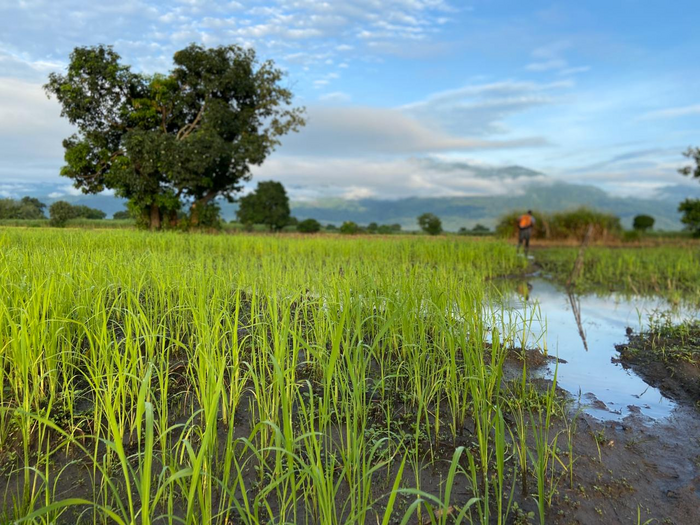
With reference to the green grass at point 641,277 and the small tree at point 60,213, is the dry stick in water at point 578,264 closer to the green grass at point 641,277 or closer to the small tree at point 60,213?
the green grass at point 641,277

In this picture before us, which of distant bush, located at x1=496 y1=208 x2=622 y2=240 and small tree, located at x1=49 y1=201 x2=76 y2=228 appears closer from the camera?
distant bush, located at x1=496 y1=208 x2=622 y2=240

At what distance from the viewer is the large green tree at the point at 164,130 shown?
68.8 ft

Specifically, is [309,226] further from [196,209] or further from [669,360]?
[669,360]

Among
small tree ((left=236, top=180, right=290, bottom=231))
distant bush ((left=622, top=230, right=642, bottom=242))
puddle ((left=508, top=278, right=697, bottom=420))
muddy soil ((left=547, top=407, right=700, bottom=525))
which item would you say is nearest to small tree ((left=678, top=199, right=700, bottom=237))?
distant bush ((left=622, top=230, right=642, bottom=242))

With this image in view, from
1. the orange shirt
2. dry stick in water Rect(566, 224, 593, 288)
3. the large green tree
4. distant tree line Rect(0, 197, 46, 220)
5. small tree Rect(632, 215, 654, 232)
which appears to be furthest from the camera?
small tree Rect(632, 215, 654, 232)

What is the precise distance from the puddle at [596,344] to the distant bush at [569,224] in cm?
1654

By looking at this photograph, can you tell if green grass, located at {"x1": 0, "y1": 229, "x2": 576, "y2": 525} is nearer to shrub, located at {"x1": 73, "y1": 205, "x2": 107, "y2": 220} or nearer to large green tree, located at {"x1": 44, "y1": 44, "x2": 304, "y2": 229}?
large green tree, located at {"x1": 44, "y1": 44, "x2": 304, "y2": 229}

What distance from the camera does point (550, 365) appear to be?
4395 millimetres

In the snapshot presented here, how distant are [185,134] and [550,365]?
22061 mm

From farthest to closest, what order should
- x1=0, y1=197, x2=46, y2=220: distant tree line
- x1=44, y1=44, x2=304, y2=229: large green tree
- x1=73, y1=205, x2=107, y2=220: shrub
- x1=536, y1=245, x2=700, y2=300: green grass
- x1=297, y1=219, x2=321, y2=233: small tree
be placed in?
x1=297, y1=219, x2=321, y2=233: small tree, x1=73, y1=205, x2=107, y2=220: shrub, x1=0, y1=197, x2=46, y2=220: distant tree line, x1=44, y1=44, x2=304, y2=229: large green tree, x1=536, y1=245, x2=700, y2=300: green grass

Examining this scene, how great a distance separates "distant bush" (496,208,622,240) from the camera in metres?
23.8

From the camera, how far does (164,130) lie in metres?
→ 22.6

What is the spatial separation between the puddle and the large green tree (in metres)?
17.3

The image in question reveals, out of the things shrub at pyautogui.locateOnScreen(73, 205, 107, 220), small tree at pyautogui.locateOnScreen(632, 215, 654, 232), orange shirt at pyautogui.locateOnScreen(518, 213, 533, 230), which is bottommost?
orange shirt at pyautogui.locateOnScreen(518, 213, 533, 230)
